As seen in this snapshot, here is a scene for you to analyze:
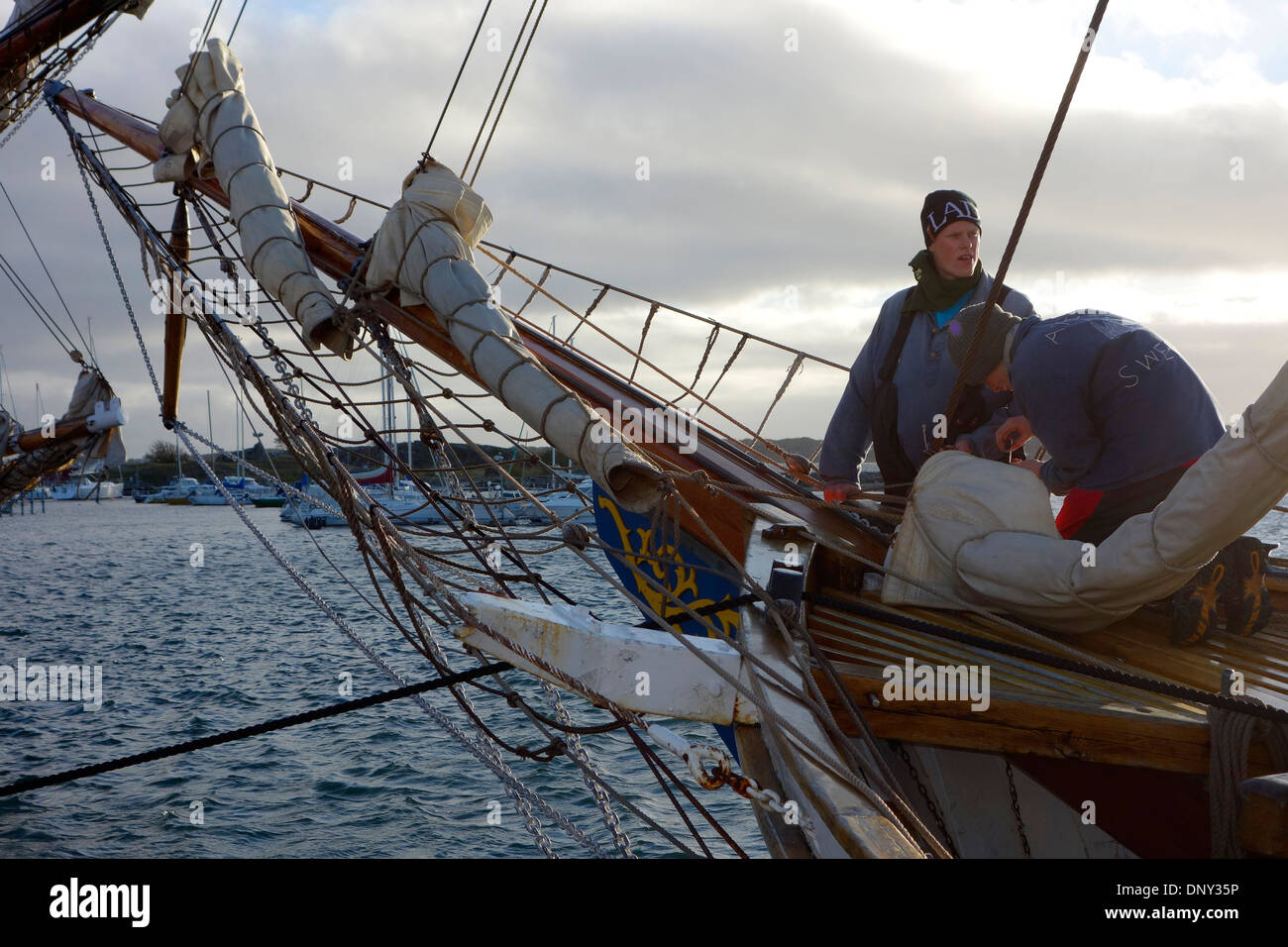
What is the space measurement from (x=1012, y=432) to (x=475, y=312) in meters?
2.55

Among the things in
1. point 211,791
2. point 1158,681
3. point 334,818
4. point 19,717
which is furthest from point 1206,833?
point 19,717

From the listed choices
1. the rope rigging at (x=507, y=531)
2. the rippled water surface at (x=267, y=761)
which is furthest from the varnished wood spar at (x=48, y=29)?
the rippled water surface at (x=267, y=761)

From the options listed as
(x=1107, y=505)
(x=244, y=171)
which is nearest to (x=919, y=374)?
(x=1107, y=505)

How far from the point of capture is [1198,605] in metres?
3.08

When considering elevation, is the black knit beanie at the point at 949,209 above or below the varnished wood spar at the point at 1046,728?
above

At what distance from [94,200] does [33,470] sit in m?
11.3

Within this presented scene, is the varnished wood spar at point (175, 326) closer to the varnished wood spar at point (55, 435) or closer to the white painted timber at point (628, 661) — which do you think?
the white painted timber at point (628, 661)

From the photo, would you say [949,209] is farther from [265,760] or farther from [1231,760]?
[265,760]

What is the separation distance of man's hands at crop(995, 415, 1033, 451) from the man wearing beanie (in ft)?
0.39

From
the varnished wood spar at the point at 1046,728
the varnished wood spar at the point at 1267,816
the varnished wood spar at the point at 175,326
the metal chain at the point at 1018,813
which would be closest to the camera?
the varnished wood spar at the point at 1267,816

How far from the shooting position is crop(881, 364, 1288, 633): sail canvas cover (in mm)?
2328

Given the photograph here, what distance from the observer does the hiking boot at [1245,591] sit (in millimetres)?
3129

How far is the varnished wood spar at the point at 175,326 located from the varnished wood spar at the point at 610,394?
0.39 meters
